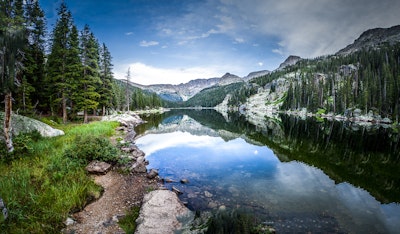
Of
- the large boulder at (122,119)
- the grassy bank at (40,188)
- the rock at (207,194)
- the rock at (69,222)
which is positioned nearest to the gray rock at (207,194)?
the rock at (207,194)

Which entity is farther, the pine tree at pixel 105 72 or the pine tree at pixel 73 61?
the pine tree at pixel 105 72

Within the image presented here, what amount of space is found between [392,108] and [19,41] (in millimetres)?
89443

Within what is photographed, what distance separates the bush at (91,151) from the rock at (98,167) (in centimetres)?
49

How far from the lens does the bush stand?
12727mm

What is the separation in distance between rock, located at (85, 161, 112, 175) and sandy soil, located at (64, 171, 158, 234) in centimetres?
32

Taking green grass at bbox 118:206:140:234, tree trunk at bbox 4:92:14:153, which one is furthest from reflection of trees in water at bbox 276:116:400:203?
tree trunk at bbox 4:92:14:153

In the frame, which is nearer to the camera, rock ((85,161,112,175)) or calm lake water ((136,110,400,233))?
calm lake water ((136,110,400,233))

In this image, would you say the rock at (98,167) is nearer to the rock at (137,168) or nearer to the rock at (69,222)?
the rock at (137,168)

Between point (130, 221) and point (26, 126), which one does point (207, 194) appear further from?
point (26, 126)

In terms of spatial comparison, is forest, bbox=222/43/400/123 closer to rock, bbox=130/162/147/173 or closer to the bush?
rock, bbox=130/162/147/173

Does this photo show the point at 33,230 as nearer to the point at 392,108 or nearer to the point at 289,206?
the point at 289,206

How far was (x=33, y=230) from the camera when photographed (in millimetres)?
6152

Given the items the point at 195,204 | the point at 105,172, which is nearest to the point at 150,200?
the point at 195,204

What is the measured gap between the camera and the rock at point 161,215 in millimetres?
7059
